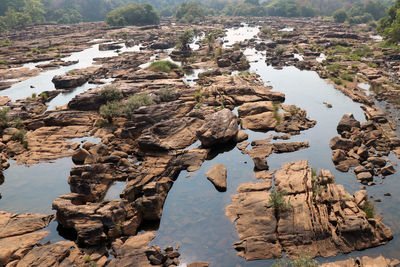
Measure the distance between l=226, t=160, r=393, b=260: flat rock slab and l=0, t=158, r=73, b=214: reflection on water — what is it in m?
16.8

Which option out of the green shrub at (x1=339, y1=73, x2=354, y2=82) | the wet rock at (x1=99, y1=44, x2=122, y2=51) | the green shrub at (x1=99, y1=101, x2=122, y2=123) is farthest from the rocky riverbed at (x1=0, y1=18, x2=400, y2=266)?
the wet rock at (x1=99, y1=44, x2=122, y2=51)

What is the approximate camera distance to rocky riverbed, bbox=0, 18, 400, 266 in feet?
62.6

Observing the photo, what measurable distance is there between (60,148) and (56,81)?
102 feet

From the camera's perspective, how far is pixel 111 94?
4403cm

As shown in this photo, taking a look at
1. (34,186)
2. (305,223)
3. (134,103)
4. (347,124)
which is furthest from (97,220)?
(347,124)

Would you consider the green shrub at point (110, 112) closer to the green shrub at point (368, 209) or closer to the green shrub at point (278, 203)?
the green shrub at point (278, 203)

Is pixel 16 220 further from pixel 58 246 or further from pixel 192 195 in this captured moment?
pixel 192 195

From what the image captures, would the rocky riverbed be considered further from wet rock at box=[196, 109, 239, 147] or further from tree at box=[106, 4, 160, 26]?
tree at box=[106, 4, 160, 26]

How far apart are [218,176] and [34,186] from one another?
1836 cm

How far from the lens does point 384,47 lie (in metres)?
82.2

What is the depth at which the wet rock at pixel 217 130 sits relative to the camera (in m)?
31.7

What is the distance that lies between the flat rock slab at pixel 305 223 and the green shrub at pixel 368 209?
0.36 metres

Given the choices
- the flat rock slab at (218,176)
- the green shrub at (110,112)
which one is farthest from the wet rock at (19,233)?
the green shrub at (110,112)

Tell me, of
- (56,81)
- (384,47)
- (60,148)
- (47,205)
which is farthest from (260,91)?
(384,47)
